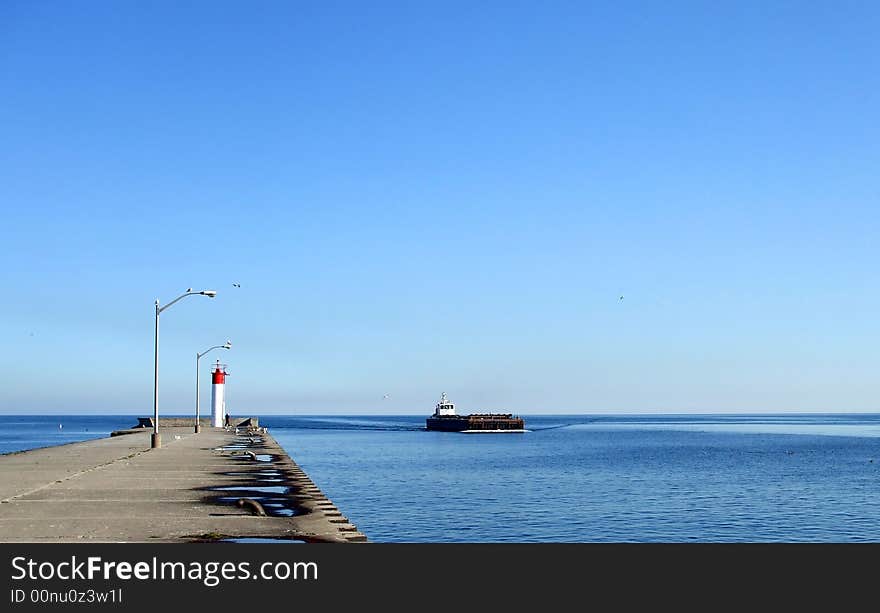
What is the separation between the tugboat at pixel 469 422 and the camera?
184 metres

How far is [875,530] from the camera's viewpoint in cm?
3688

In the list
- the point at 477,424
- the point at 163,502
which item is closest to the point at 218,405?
the point at 163,502

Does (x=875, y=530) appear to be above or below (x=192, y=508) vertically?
below

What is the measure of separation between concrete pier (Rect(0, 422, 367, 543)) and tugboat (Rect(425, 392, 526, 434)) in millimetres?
145273

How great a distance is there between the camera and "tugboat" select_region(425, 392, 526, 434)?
18450cm

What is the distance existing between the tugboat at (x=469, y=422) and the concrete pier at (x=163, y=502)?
145 m
